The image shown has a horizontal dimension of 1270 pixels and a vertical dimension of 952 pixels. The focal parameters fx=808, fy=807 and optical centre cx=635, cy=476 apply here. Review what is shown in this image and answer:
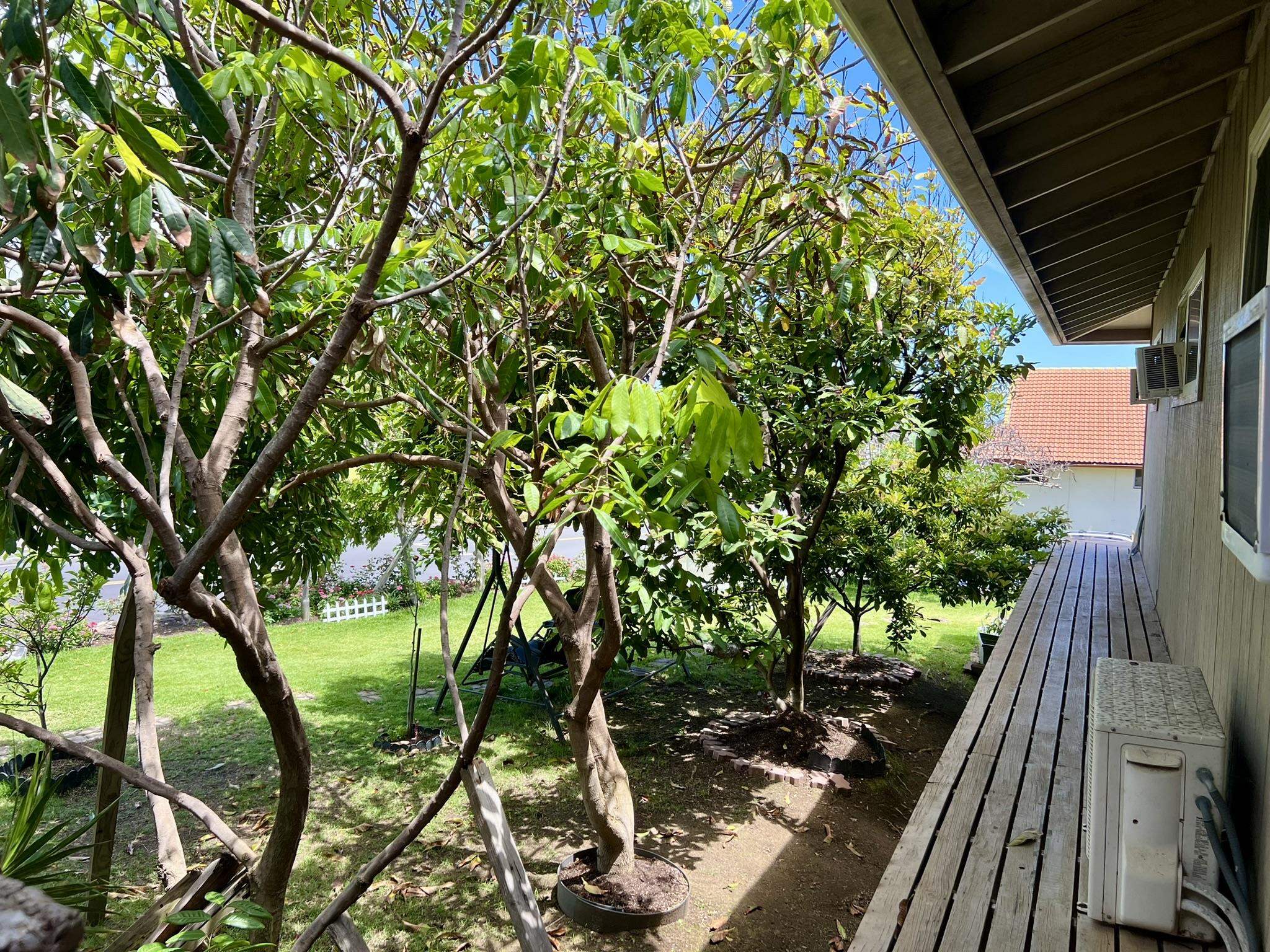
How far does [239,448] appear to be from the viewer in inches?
151

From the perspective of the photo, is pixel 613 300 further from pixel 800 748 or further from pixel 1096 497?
pixel 1096 497

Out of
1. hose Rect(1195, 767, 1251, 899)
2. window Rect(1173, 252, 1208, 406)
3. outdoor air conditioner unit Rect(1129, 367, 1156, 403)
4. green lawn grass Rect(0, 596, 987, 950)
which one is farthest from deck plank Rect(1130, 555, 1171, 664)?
green lawn grass Rect(0, 596, 987, 950)

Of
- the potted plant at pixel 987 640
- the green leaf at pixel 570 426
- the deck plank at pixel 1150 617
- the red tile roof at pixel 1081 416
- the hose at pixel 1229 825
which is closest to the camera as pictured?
the hose at pixel 1229 825

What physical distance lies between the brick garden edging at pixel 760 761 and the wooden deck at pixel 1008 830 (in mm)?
1902

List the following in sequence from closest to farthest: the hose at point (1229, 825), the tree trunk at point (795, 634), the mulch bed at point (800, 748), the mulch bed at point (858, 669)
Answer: the hose at point (1229, 825) < the mulch bed at point (800, 748) < the tree trunk at point (795, 634) < the mulch bed at point (858, 669)

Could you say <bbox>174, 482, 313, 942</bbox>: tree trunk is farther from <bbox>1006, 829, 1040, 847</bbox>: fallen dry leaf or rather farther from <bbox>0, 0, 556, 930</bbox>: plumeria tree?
<bbox>1006, 829, 1040, 847</bbox>: fallen dry leaf

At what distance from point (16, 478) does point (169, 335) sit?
113cm

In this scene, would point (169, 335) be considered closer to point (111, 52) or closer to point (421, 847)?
point (111, 52)

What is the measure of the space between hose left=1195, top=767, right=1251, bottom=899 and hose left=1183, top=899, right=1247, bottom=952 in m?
0.09

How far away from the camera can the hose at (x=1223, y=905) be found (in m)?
1.68

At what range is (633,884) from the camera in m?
4.27

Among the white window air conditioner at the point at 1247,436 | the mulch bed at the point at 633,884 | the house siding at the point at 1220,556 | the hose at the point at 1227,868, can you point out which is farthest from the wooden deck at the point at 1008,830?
the mulch bed at the point at 633,884

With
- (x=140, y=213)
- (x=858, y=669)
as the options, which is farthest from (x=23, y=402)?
(x=858, y=669)

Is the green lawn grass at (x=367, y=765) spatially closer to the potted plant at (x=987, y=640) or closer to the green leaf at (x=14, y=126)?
the potted plant at (x=987, y=640)
